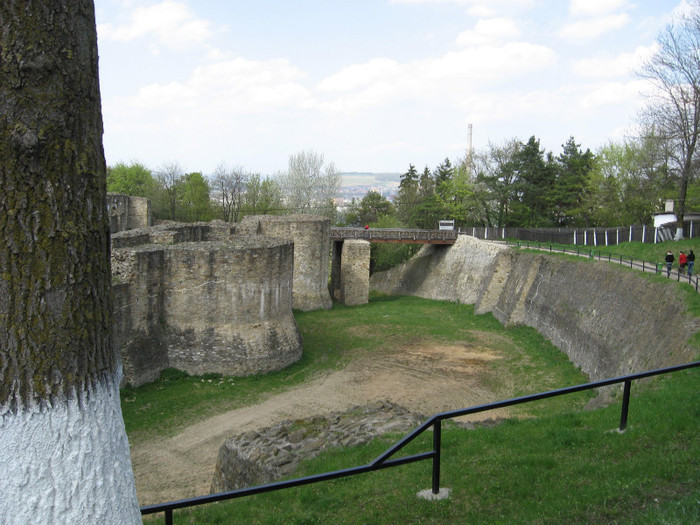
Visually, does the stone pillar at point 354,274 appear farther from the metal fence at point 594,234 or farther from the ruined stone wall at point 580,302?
the metal fence at point 594,234

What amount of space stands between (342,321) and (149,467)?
45.1ft

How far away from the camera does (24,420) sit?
8.80 ft

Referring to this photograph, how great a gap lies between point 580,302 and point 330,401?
875 cm

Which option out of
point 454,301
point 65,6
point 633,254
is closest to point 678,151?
point 633,254

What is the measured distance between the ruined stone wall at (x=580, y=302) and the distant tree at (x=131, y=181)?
3191cm

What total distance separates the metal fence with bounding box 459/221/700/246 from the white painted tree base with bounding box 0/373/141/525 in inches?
1003

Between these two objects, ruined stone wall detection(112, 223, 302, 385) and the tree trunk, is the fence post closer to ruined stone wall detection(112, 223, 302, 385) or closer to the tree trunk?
the tree trunk

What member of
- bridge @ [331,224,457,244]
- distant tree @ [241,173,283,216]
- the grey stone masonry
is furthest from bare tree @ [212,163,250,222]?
the grey stone masonry

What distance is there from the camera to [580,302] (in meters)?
17.9

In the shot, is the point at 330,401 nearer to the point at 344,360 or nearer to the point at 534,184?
the point at 344,360

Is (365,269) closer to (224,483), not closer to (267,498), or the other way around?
(224,483)

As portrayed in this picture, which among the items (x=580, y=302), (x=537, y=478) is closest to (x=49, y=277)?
(x=537, y=478)

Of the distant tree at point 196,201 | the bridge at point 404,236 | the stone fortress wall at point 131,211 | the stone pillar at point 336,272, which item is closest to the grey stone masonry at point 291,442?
the stone pillar at point 336,272

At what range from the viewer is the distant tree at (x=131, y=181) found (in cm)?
5347
